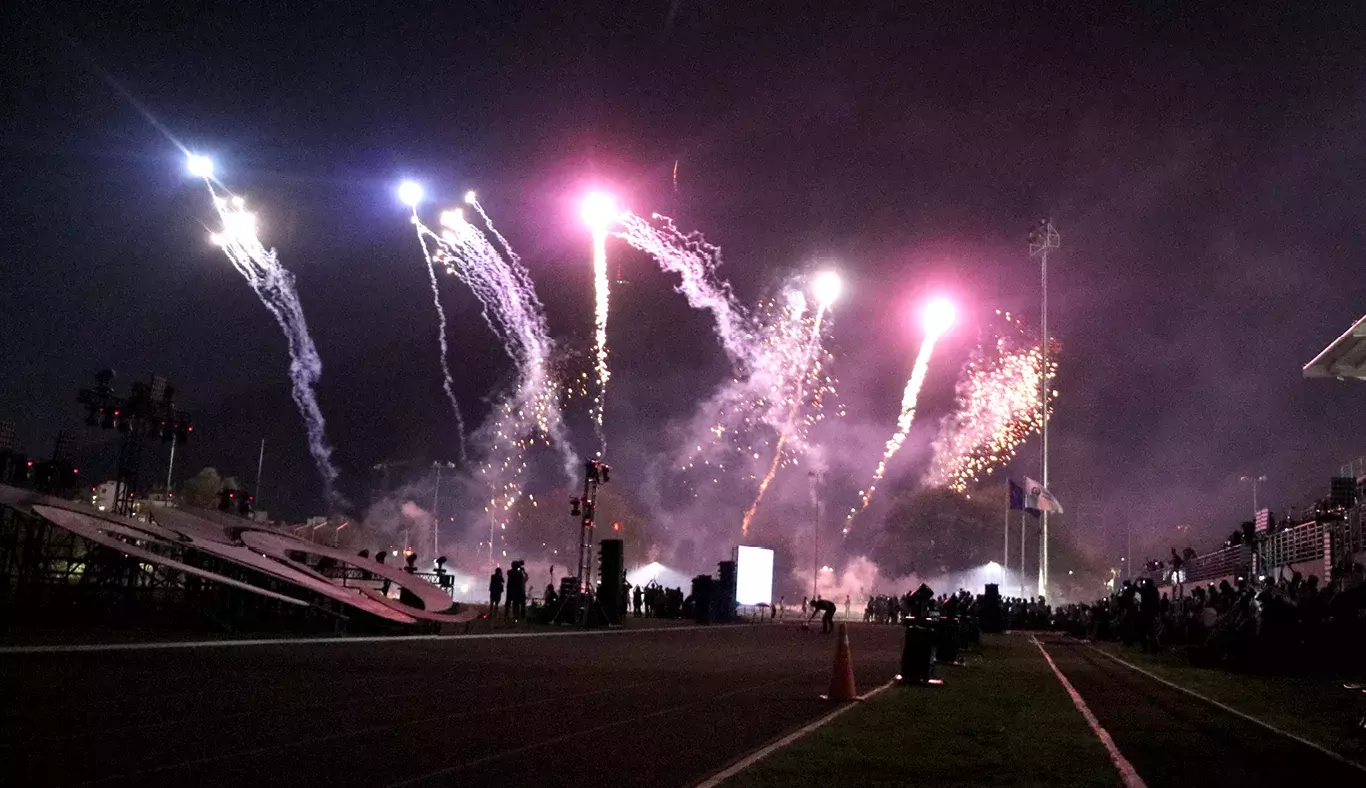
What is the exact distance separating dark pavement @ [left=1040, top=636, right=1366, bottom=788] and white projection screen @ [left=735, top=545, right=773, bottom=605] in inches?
1314

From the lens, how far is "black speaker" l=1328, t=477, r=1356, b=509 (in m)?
34.1

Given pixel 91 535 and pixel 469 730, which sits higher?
pixel 91 535

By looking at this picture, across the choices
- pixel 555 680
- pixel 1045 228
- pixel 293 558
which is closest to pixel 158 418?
pixel 293 558

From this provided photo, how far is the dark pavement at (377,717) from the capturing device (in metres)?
7.53

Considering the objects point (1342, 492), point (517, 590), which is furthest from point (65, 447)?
point (1342, 492)

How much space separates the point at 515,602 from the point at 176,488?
2707 inches

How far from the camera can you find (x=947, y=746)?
379 inches

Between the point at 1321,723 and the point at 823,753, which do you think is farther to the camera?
the point at 1321,723

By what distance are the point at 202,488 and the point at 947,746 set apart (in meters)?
85.3

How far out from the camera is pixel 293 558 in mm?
30203

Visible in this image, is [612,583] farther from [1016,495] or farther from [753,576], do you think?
[1016,495]

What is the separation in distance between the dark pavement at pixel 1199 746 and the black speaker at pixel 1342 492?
74.5ft

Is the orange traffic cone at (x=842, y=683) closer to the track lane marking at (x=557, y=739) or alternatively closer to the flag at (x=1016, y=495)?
the track lane marking at (x=557, y=739)

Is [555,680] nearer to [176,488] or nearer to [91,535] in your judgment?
[91,535]
